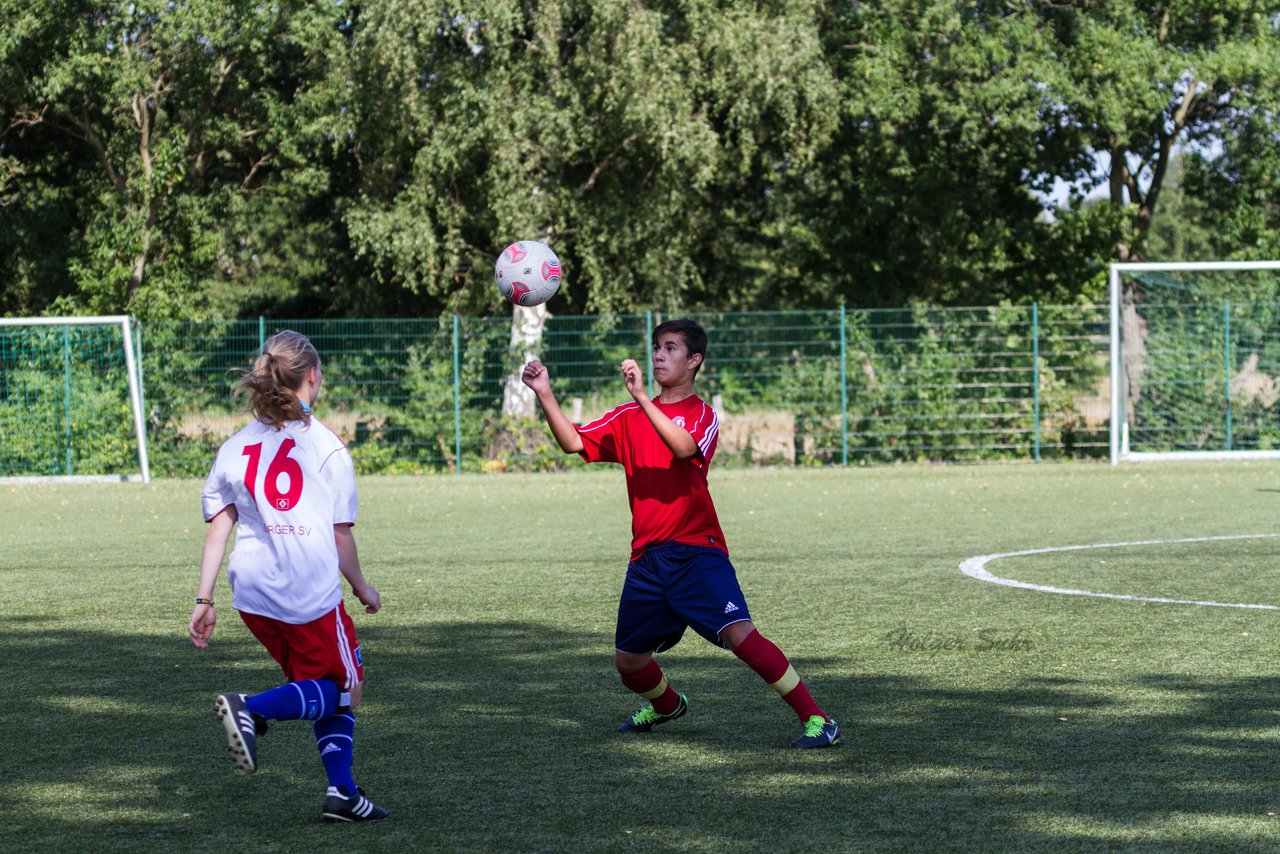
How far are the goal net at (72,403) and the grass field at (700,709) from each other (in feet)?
36.4

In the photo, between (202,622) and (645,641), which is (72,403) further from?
(202,622)

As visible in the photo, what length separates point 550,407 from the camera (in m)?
6.11

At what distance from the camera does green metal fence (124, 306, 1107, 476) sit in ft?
83.7

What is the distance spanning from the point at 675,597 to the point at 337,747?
5.21 ft

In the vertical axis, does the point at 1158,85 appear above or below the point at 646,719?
above

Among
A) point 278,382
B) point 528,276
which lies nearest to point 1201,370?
point 528,276

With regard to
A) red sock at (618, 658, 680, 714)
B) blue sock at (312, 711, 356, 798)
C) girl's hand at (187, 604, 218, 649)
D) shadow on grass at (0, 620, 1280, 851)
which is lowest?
shadow on grass at (0, 620, 1280, 851)

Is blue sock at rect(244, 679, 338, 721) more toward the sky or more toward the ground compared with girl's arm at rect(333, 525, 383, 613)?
more toward the ground

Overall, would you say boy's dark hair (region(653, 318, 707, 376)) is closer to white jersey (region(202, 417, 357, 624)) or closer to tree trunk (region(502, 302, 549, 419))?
white jersey (region(202, 417, 357, 624))

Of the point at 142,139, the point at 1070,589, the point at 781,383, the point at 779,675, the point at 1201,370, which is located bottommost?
the point at 1070,589

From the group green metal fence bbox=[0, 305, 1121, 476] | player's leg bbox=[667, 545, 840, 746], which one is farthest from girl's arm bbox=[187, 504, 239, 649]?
green metal fence bbox=[0, 305, 1121, 476]

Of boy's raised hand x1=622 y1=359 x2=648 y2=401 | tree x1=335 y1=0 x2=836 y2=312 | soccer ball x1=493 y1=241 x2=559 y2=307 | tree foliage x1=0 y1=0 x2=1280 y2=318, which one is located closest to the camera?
boy's raised hand x1=622 y1=359 x2=648 y2=401

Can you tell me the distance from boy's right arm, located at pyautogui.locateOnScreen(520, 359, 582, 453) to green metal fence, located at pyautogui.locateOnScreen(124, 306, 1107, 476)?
19.2m

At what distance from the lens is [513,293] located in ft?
24.8
